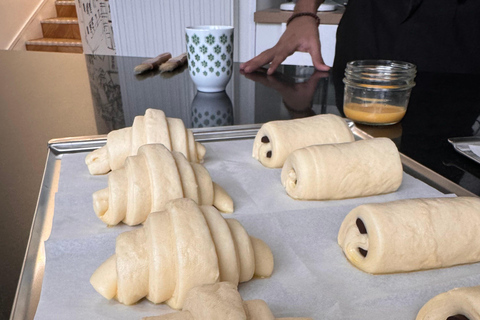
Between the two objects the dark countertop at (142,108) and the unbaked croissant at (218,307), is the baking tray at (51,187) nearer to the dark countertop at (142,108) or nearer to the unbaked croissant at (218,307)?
the dark countertop at (142,108)

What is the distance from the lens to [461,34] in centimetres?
175

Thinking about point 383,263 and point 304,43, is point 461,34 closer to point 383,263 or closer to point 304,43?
point 304,43

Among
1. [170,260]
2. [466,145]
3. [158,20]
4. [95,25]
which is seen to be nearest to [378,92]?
[466,145]

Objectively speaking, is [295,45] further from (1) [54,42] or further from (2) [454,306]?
(1) [54,42]

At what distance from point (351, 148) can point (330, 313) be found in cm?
47

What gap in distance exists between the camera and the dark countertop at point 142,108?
100cm

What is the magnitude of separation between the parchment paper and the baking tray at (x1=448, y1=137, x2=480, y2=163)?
0.18m

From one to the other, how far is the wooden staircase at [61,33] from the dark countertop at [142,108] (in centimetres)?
324

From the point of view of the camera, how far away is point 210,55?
1.53 meters

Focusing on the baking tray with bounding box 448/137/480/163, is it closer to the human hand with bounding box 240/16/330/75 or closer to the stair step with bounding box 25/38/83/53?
the human hand with bounding box 240/16/330/75

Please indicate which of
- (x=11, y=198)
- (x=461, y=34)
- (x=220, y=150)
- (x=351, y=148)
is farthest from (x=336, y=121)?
(x=461, y=34)

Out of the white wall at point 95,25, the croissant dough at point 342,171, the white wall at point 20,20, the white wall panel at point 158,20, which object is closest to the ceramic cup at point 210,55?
the croissant dough at point 342,171

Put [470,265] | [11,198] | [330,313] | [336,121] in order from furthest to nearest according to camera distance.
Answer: [336,121], [11,198], [470,265], [330,313]

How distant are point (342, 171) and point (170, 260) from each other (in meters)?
0.50
